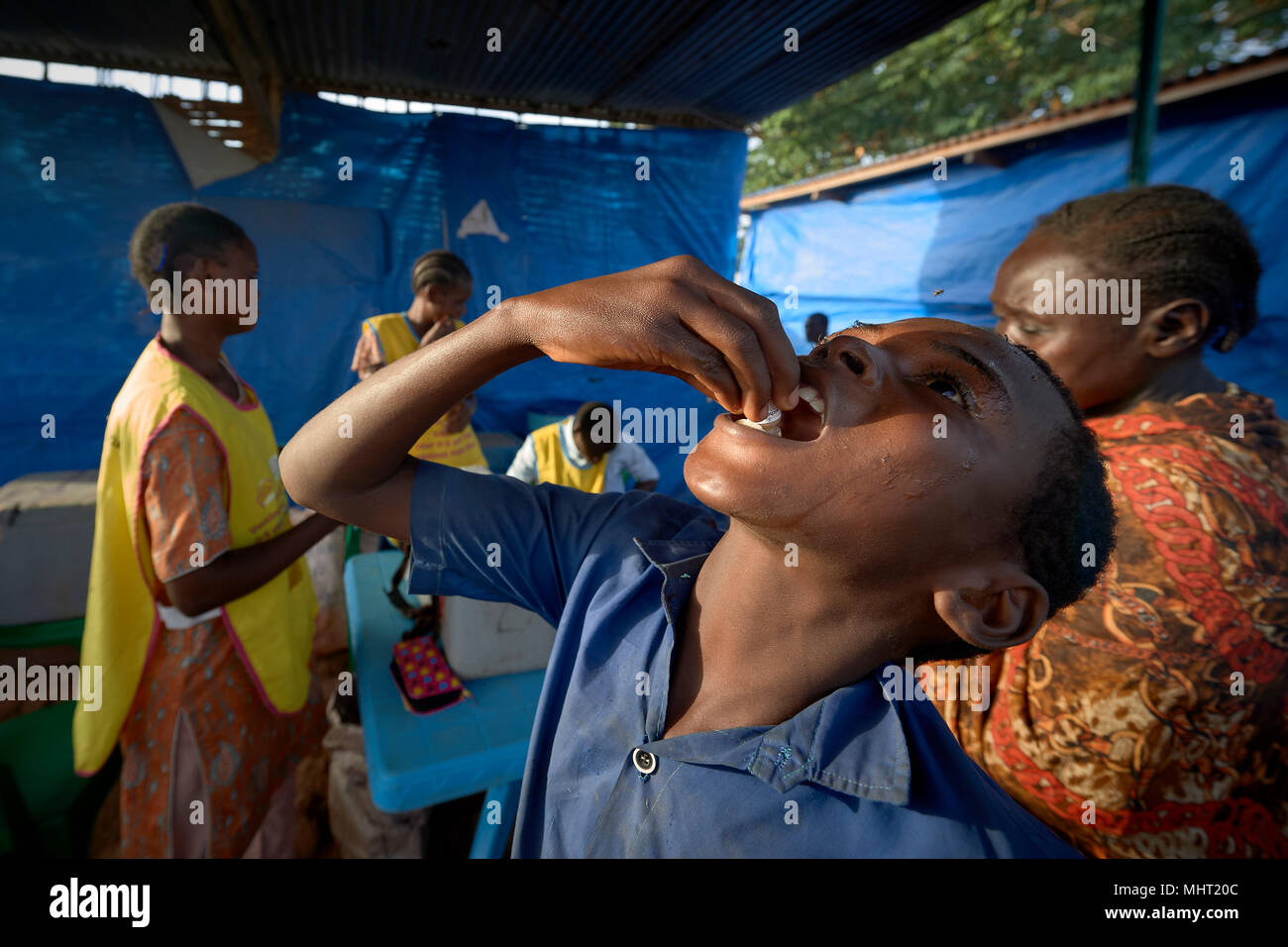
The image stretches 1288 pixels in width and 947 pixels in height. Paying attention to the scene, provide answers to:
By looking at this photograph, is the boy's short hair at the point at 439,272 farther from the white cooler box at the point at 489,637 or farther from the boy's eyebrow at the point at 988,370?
the boy's eyebrow at the point at 988,370

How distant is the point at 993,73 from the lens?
1281 centimetres

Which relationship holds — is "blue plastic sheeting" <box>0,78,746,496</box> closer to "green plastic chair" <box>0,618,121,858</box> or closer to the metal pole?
"green plastic chair" <box>0,618,121,858</box>

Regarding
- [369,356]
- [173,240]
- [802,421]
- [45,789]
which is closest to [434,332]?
[369,356]

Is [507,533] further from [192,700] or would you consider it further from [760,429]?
[192,700]

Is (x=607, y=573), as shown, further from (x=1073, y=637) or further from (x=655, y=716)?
(x=1073, y=637)

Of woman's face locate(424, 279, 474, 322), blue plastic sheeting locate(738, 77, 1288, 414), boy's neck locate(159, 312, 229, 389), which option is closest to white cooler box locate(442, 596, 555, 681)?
boy's neck locate(159, 312, 229, 389)

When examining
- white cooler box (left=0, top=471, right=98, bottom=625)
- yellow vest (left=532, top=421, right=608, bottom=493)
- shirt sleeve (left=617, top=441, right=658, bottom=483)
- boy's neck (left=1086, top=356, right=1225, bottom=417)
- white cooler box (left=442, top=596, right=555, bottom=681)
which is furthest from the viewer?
shirt sleeve (left=617, top=441, right=658, bottom=483)

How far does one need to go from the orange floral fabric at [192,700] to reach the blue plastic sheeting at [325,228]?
441 centimetres

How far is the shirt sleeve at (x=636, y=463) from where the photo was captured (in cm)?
469

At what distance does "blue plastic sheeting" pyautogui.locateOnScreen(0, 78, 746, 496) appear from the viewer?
497 cm

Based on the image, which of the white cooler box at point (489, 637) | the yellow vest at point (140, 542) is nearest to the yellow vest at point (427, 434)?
the yellow vest at point (140, 542)

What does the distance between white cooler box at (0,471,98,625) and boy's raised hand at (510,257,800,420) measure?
4.12m

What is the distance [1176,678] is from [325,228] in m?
6.67
